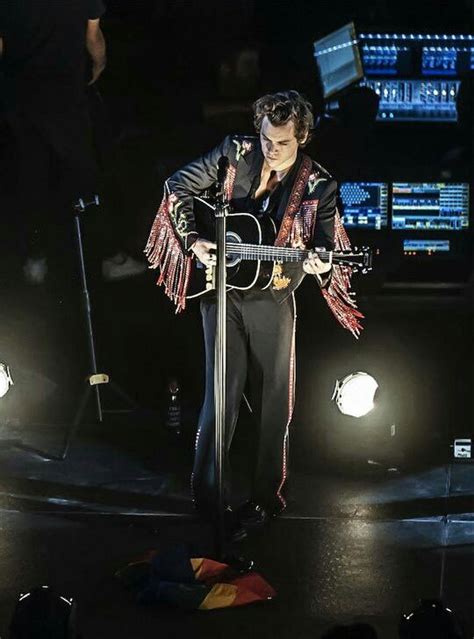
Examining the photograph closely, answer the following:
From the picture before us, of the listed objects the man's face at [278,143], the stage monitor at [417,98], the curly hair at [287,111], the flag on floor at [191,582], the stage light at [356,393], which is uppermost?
the stage monitor at [417,98]

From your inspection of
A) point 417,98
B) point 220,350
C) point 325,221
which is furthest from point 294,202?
point 417,98

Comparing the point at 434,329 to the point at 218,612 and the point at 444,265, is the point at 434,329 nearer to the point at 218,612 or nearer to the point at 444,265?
the point at 444,265

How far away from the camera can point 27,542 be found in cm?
545

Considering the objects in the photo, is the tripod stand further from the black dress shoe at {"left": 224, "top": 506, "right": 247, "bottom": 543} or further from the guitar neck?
the guitar neck

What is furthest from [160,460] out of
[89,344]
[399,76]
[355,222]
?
[399,76]

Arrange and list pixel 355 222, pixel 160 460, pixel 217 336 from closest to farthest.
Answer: pixel 217 336
pixel 160 460
pixel 355 222

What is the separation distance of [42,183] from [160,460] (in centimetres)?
236

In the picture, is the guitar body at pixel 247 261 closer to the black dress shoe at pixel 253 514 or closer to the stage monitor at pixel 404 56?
the black dress shoe at pixel 253 514

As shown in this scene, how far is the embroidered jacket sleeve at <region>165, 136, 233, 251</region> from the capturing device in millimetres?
5438

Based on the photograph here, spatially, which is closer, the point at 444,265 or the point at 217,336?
the point at 217,336

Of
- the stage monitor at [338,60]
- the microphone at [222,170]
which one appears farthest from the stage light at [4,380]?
the stage monitor at [338,60]

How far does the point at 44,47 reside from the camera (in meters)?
7.98

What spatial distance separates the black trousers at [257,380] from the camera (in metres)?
5.50

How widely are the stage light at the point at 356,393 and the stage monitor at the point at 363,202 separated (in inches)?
80.3
